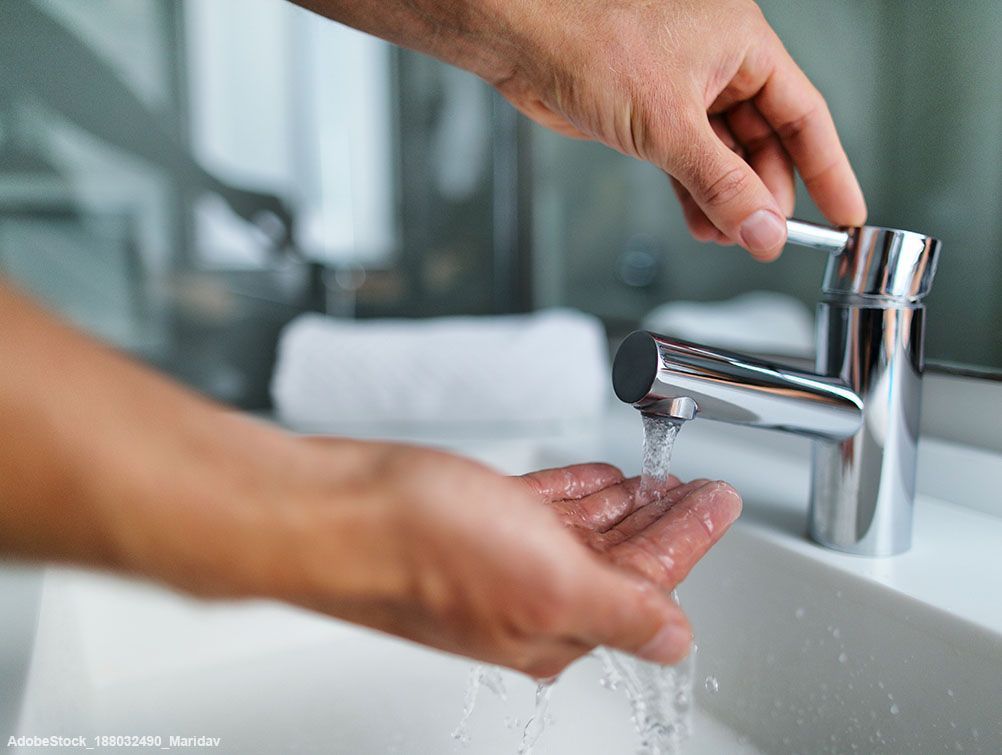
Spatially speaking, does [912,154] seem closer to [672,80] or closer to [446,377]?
[672,80]

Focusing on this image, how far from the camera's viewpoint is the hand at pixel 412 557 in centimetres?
29

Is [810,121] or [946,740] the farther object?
[810,121]

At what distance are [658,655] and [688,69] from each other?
36 centimetres

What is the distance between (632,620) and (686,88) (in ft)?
1.14

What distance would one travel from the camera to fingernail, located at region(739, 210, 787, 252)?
50cm

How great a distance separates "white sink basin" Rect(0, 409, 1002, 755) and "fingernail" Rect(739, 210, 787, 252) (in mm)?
192

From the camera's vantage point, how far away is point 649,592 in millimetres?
324

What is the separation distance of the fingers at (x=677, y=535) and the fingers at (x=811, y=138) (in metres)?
0.27

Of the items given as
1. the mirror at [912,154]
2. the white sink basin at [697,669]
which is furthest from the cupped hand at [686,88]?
the white sink basin at [697,669]

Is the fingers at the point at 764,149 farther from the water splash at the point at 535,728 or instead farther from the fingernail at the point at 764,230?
the water splash at the point at 535,728

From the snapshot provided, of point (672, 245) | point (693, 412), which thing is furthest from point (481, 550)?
point (672, 245)

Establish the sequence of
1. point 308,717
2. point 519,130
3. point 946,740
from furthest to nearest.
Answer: point 519,130 < point 308,717 < point 946,740

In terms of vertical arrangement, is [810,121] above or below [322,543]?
above

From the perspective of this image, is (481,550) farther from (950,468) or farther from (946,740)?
(950,468)
